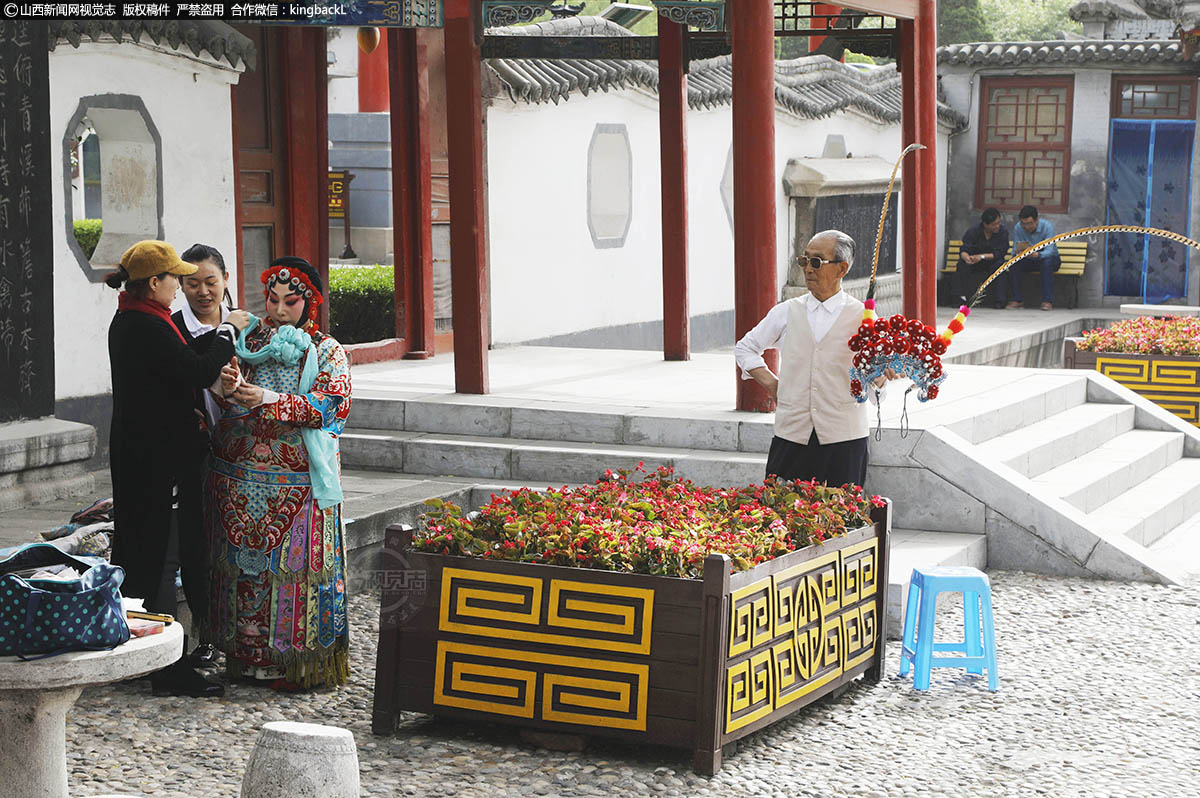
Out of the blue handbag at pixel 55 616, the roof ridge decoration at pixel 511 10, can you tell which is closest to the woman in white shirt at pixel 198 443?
the blue handbag at pixel 55 616

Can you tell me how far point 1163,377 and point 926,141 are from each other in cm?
271

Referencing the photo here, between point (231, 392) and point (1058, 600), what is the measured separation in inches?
157

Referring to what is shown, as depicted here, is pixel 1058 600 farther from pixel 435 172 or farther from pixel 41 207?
pixel 435 172

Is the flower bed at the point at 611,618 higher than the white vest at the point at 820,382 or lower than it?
lower

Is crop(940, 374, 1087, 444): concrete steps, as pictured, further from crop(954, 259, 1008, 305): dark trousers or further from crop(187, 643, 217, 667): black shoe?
crop(954, 259, 1008, 305): dark trousers

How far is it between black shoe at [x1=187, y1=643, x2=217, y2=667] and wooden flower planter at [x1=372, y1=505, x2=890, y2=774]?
3.07 ft

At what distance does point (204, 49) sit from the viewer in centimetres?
911

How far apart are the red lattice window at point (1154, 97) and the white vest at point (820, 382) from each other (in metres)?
14.8

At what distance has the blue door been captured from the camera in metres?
19.2

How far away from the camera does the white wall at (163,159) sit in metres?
8.27

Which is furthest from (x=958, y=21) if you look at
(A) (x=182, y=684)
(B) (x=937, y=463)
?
(A) (x=182, y=684)

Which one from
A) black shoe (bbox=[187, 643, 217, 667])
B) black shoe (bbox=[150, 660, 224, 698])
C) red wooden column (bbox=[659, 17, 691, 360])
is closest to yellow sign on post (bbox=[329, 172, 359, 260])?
red wooden column (bbox=[659, 17, 691, 360])

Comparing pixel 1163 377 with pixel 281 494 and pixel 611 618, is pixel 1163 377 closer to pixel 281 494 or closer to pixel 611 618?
pixel 611 618

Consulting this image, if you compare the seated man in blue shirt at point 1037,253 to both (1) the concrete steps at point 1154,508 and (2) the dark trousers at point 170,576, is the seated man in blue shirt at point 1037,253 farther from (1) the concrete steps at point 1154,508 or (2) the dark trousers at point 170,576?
(2) the dark trousers at point 170,576
